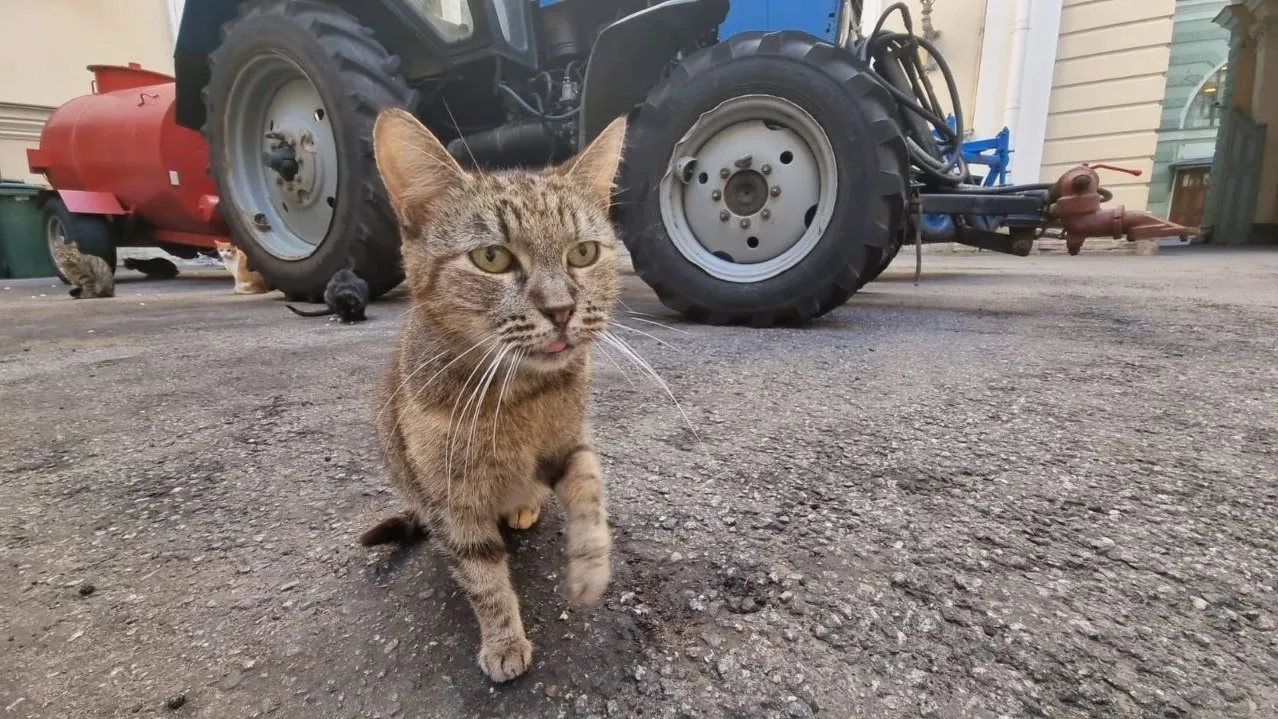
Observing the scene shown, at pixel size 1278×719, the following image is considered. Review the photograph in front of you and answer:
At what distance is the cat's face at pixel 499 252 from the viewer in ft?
2.93

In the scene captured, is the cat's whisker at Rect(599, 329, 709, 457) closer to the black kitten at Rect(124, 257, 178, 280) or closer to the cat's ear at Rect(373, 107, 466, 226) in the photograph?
the cat's ear at Rect(373, 107, 466, 226)

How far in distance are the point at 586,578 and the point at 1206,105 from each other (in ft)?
58.5

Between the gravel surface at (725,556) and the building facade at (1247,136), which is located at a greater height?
the building facade at (1247,136)

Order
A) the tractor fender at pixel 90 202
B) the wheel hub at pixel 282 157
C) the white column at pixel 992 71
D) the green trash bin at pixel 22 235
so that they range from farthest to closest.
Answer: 1. the white column at pixel 992 71
2. the green trash bin at pixel 22 235
3. the tractor fender at pixel 90 202
4. the wheel hub at pixel 282 157

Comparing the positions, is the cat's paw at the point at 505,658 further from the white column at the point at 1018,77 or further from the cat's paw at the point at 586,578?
the white column at the point at 1018,77

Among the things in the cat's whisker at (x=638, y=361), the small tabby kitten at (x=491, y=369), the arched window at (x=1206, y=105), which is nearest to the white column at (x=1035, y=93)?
the arched window at (x=1206, y=105)

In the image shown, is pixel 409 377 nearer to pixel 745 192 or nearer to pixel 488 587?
pixel 488 587

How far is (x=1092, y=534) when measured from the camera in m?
0.94

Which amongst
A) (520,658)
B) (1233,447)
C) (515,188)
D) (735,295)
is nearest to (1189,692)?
(520,658)

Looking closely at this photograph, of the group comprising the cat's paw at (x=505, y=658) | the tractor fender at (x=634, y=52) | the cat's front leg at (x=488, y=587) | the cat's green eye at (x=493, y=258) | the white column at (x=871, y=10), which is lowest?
the cat's paw at (x=505, y=658)

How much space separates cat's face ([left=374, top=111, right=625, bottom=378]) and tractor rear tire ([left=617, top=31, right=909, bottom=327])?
1.52 m

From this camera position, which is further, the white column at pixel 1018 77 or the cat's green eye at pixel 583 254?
the white column at pixel 1018 77

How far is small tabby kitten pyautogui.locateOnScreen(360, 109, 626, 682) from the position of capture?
86 cm

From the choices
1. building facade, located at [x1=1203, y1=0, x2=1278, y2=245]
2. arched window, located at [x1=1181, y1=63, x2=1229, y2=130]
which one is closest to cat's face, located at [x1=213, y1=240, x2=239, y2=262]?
building facade, located at [x1=1203, y1=0, x2=1278, y2=245]
